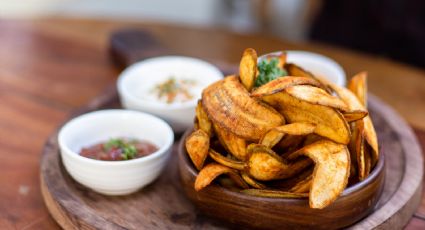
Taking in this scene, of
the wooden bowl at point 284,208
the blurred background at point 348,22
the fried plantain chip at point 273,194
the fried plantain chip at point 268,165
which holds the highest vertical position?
the fried plantain chip at point 268,165

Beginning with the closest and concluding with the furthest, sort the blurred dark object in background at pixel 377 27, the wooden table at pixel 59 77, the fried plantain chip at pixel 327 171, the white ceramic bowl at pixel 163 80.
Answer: the fried plantain chip at pixel 327 171 < the wooden table at pixel 59 77 < the white ceramic bowl at pixel 163 80 < the blurred dark object in background at pixel 377 27

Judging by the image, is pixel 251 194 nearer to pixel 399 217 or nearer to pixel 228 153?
pixel 228 153

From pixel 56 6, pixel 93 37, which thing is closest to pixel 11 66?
pixel 93 37

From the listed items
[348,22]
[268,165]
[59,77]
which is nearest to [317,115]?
[268,165]

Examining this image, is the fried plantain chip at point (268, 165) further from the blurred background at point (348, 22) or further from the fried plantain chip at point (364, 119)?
the blurred background at point (348, 22)

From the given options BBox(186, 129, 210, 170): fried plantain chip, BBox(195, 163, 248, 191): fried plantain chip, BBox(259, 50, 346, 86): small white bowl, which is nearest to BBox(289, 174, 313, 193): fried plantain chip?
BBox(195, 163, 248, 191): fried plantain chip

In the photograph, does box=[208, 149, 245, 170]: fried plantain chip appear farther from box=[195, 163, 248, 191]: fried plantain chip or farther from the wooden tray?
the wooden tray

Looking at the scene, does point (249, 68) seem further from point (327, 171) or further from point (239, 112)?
point (327, 171)

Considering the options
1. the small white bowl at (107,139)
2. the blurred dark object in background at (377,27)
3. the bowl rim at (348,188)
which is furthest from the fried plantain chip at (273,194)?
the blurred dark object in background at (377,27)
